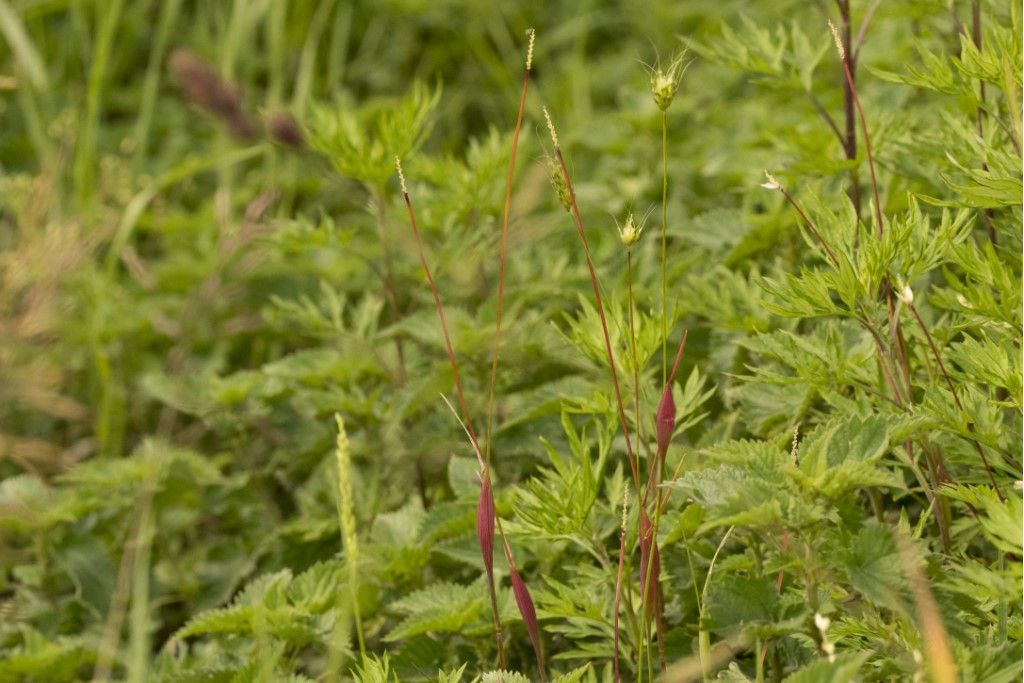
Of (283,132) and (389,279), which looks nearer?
(389,279)

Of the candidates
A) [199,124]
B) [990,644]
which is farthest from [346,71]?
[990,644]

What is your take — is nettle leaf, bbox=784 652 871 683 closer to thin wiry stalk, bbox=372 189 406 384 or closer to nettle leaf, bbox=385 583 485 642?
nettle leaf, bbox=385 583 485 642

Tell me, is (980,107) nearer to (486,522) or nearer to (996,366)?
(996,366)

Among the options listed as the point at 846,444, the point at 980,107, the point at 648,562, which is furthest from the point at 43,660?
the point at 980,107


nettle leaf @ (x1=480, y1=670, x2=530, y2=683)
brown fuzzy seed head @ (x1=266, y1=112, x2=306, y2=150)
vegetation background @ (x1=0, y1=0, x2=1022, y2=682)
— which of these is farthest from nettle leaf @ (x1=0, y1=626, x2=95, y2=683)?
brown fuzzy seed head @ (x1=266, y1=112, x2=306, y2=150)

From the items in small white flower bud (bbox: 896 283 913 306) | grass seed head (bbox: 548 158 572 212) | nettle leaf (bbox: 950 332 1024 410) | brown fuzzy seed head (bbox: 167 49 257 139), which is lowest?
brown fuzzy seed head (bbox: 167 49 257 139)

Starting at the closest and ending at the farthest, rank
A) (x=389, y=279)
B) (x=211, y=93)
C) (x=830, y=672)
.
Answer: (x=830, y=672)
(x=389, y=279)
(x=211, y=93)

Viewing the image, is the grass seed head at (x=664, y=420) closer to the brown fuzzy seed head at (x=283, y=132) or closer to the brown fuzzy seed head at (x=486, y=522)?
the brown fuzzy seed head at (x=486, y=522)

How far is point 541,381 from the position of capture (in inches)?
71.2

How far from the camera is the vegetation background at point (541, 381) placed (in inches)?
43.3

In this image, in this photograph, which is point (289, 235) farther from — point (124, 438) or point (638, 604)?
point (124, 438)

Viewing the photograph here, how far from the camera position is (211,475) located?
6.25 ft

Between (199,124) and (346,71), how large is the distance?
50 centimetres

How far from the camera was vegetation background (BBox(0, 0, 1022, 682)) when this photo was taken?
1100mm
